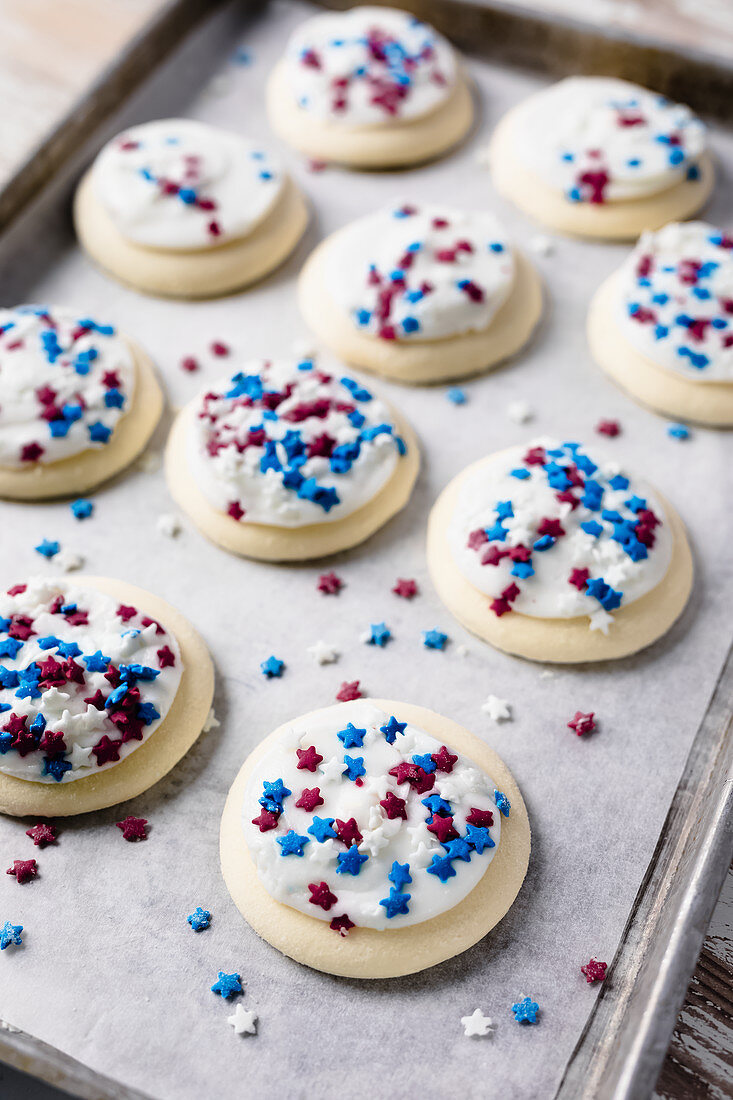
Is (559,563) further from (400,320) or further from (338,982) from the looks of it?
(338,982)

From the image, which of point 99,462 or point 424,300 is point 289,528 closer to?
point 99,462

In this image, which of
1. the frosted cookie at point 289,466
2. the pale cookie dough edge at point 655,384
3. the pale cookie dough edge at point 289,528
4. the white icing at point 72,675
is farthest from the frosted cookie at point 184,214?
the white icing at point 72,675

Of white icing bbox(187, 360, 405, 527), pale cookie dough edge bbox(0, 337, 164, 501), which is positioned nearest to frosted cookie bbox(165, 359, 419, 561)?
white icing bbox(187, 360, 405, 527)

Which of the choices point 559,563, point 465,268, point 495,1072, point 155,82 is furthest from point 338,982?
point 155,82

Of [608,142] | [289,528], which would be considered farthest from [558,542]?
[608,142]

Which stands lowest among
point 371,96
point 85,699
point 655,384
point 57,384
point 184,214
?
point 85,699

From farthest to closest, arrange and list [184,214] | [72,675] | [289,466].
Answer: [184,214]
[289,466]
[72,675]

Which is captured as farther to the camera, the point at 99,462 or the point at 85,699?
the point at 99,462

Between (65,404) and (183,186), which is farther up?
(183,186)
